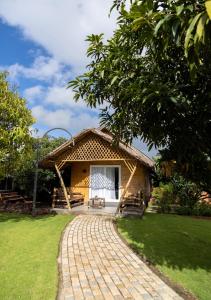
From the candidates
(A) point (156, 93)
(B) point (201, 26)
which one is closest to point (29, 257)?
(A) point (156, 93)

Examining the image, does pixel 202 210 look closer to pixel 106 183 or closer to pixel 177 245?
pixel 106 183

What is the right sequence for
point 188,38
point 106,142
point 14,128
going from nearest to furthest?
point 188,38 < point 14,128 < point 106,142

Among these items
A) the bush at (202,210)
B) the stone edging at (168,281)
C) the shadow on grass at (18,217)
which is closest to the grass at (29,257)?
the shadow on grass at (18,217)

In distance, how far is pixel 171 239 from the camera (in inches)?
459

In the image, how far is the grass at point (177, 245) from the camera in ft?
25.1

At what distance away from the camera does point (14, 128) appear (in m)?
14.5

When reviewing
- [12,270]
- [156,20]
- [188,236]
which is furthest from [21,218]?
[156,20]

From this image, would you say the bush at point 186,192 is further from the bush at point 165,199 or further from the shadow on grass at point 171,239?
the shadow on grass at point 171,239

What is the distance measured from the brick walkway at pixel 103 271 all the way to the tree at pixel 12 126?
5.49 metres

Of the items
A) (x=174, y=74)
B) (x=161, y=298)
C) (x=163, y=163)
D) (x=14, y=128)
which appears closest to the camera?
(x=161, y=298)

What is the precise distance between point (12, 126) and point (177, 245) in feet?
32.8

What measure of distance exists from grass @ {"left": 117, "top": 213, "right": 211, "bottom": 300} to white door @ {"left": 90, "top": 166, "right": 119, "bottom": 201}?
4.40 metres

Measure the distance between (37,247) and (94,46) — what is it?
692cm

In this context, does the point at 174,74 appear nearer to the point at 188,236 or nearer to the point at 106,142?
the point at 188,236
